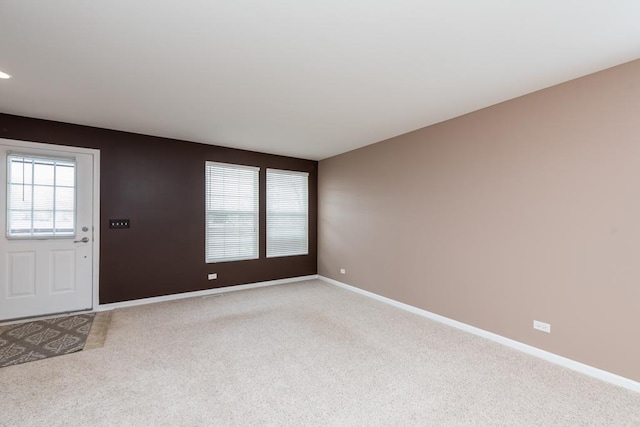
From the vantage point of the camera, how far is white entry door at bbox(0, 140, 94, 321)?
350 centimetres

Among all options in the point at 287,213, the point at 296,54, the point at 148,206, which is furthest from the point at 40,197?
the point at 296,54

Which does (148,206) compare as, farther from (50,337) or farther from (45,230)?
(50,337)

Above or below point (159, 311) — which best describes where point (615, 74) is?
above

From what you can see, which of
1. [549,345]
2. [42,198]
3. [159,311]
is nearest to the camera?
[549,345]

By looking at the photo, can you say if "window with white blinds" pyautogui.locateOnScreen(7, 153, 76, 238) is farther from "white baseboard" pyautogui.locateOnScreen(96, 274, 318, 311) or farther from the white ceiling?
"white baseboard" pyautogui.locateOnScreen(96, 274, 318, 311)

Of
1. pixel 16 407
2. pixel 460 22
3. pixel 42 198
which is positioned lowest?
pixel 16 407

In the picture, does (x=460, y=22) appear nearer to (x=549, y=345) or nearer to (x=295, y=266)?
(x=549, y=345)

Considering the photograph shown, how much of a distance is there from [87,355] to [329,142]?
3.98 meters

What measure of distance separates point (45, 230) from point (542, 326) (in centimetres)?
585

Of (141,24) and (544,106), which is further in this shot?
(544,106)

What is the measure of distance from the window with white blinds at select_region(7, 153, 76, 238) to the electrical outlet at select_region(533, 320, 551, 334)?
221 inches

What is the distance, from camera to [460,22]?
187 centimetres

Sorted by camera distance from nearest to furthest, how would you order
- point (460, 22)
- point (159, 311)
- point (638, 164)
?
point (460, 22) → point (638, 164) → point (159, 311)

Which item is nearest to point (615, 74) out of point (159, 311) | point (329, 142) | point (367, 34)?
point (367, 34)
